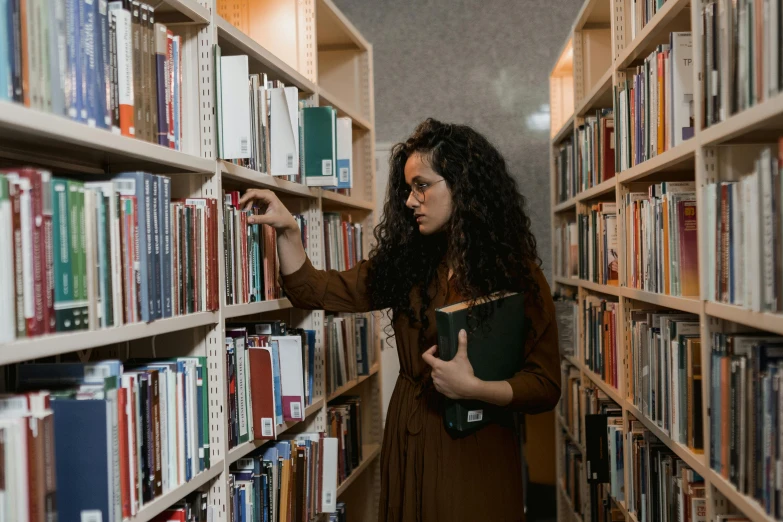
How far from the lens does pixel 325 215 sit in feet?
9.00

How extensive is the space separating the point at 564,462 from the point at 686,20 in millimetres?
2469

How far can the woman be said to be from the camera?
5.71 ft

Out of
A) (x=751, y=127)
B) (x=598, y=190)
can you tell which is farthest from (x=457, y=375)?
(x=598, y=190)

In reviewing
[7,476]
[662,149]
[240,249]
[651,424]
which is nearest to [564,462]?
[651,424]

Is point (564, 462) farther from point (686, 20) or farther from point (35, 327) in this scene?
point (35, 327)

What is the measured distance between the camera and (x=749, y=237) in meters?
1.18

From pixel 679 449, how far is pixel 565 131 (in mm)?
2146

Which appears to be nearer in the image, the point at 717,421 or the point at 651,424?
the point at 717,421

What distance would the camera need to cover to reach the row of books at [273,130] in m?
1.61

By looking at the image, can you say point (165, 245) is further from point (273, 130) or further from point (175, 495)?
point (273, 130)

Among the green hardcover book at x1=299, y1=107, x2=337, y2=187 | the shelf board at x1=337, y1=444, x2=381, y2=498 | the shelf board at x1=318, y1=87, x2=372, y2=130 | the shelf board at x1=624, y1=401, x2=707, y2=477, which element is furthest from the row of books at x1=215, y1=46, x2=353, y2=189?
the shelf board at x1=337, y1=444, x2=381, y2=498

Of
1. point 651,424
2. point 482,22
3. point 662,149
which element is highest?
point 482,22

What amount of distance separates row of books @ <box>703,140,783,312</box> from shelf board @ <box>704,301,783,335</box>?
13 millimetres

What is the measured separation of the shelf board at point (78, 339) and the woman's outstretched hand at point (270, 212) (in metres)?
0.39
